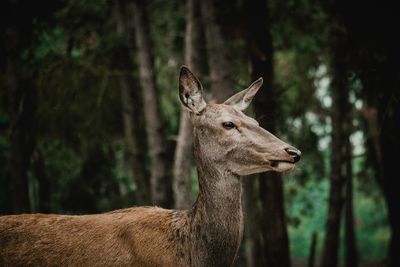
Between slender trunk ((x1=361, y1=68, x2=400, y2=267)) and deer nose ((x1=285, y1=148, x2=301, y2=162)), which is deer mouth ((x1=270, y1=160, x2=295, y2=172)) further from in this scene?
slender trunk ((x1=361, y1=68, x2=400, y2=267))

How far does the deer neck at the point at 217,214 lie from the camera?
4434 mm

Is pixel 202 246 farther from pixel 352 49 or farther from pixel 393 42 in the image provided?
pixel 352 49

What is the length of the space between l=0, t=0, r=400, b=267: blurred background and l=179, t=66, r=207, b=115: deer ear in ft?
3.82

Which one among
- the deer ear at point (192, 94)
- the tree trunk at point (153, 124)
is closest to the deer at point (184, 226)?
the deer ear at point (192, 94)

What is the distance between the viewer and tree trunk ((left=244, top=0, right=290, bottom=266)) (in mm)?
6727

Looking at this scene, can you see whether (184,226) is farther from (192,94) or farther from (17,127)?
(17,127)

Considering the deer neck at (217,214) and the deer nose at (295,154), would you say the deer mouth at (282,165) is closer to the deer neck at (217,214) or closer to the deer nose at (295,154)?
the deer nose at (295,154)

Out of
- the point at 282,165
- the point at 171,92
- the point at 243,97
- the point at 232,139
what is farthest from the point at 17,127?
the point at 171,92

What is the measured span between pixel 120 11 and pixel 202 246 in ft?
26.3

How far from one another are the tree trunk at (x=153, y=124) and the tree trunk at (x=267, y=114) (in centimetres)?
264

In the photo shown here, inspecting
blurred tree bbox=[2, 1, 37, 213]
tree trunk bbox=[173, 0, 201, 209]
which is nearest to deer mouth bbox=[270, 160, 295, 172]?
blurred tree bbox=[2, 1, 37, 213]

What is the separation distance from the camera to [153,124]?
9125 millimetres

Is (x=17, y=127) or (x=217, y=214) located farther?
(x=17, y=127)

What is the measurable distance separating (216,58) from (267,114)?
201 cm
